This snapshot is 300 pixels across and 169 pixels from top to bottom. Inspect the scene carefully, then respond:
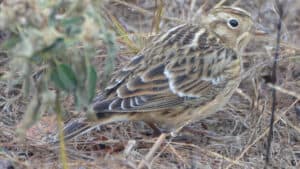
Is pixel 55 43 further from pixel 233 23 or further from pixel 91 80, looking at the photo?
pixel 233 23

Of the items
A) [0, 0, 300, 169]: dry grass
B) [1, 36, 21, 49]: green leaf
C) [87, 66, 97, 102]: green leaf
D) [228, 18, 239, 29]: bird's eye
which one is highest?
[228, 18, 239, 29]: bird's eye

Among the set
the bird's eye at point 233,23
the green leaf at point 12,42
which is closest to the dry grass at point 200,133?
the bird's eye at point 233,23

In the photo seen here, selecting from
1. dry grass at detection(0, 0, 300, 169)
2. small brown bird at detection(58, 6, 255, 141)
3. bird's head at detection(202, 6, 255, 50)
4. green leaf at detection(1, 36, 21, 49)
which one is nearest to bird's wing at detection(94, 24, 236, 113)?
small brown bird at detection(58, 6, 255, 141)

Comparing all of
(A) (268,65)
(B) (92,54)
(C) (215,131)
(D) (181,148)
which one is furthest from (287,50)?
(B) (92,54)

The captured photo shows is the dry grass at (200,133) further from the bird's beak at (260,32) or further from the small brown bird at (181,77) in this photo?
the small brown bird at (181,77)

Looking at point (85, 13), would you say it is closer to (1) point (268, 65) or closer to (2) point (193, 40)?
(2) point (193, 40)

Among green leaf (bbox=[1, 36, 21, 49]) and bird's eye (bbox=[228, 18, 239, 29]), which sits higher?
bird's eye (bbox=[228, 18, 239, 29])

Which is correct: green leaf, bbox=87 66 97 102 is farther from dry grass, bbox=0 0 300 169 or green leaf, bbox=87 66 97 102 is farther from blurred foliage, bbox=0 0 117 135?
dry grass, bbox=0 0 300 169
